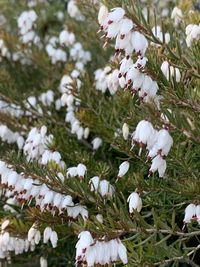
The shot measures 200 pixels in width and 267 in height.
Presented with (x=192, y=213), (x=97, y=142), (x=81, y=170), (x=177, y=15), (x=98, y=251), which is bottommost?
(x=98, y=251)

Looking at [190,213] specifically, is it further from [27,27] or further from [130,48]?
[27,27]

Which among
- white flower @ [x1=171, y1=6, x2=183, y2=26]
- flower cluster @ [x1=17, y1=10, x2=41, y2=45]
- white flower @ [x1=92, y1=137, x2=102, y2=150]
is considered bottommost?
white flower @ [x1=92, y1=137, x2=102, y2=150]

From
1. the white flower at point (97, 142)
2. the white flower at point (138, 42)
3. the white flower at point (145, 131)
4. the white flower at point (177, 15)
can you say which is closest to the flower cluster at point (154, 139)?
the white flower at point (145, 131)

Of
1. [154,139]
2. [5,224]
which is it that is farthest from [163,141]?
[5,224]

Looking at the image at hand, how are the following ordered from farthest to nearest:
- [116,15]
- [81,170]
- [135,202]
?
[81,170] < [135,202] < [116,15]

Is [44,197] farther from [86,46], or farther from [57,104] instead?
[86,46]

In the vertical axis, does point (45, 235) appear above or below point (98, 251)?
above

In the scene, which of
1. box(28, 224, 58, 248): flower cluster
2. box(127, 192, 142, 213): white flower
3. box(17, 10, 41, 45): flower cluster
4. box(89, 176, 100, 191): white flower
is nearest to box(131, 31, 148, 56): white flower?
box(127, 192, 142, 213): white flower

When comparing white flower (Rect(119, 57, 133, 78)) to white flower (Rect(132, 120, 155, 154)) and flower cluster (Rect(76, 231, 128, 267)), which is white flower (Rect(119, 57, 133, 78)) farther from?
flower cluster (Rect(76, 231, 128, 267))

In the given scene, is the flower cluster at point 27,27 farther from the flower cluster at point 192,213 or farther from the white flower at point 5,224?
the flower cluster at point 192,213
